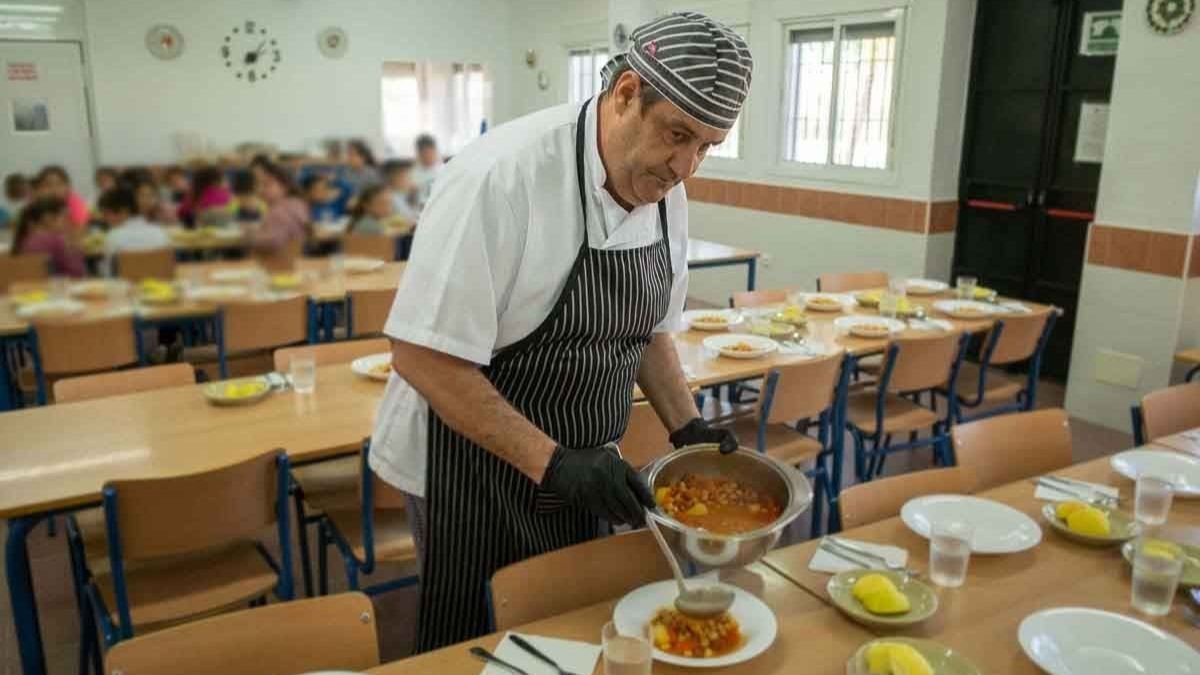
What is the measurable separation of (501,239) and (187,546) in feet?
4.27

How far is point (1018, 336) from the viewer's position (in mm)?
4035

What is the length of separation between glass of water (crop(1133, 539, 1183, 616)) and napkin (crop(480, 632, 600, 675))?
1011 millimetres

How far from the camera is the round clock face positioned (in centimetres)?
51

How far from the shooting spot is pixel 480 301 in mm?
1438

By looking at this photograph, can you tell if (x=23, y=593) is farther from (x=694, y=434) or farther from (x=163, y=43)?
(x=163, y=43)

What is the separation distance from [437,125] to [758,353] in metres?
2.92

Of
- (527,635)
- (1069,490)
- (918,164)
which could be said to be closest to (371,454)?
(527,635)

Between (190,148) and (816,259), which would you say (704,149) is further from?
(816,259)

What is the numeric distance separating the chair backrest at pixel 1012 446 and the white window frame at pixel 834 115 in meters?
3.97

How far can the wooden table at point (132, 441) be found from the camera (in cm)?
211

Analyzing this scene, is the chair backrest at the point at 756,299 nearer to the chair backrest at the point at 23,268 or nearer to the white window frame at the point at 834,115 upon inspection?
the white window frame at the point at 834,115

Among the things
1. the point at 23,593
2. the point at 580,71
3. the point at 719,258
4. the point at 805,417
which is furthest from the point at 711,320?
the point at 580,71

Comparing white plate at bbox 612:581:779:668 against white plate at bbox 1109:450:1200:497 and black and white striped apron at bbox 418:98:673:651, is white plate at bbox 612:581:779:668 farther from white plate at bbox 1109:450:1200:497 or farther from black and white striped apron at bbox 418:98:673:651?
white plate at bbox 1109:450:1200:497

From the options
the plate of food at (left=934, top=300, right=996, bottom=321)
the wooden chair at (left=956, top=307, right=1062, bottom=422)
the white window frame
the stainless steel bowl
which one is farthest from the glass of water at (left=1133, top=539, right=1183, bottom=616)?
the white window frame
